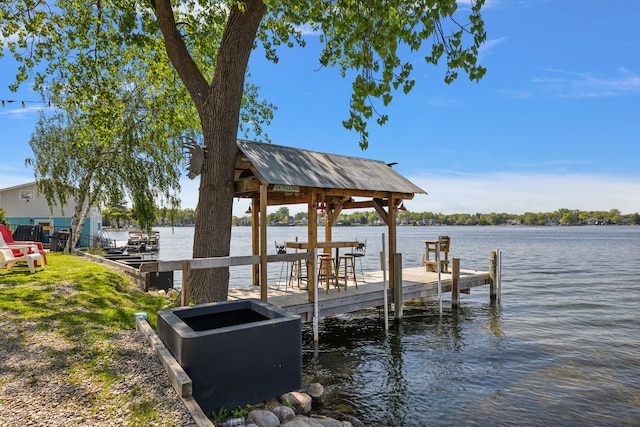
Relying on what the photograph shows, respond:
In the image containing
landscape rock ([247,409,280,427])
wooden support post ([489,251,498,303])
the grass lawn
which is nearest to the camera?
the grass lawn

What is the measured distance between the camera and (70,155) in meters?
18.8

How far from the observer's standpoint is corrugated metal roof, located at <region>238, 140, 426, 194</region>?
7586 mm

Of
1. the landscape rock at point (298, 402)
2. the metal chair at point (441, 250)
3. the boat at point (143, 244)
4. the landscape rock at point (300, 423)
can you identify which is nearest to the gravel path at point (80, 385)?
the landscape rock at point (300, 423)

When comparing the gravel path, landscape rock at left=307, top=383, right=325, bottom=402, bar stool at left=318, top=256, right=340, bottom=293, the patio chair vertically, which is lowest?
landscape rock at left=307, top=383, right=325, bottom=402

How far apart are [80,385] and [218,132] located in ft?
15.7

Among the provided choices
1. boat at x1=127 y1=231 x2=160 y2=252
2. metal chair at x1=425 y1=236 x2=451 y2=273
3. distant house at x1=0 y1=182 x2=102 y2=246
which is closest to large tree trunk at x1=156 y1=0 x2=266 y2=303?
metal chair at x1=425 y1=236 x2=451 y2=273

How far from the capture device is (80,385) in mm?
3855

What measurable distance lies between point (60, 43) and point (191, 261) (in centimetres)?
755

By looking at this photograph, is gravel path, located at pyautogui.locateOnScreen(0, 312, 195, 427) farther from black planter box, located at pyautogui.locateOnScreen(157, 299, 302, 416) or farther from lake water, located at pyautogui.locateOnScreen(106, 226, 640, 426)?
lake water, located at pyautogui.locateOnScreen(106, 226, 640, 426)

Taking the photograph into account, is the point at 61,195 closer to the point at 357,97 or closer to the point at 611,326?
the point at 357,97

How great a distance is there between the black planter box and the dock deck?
367cm

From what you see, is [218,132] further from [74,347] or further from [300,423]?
[300,423]

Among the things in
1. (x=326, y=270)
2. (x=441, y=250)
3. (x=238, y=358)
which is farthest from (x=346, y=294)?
(x=238, y=358)

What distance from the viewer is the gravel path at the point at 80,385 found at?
3303mm
